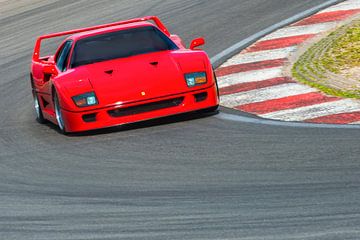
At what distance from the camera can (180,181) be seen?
8344 millimetres

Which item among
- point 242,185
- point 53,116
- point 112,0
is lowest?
point 112,0

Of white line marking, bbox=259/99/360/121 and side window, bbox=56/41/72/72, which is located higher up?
side window, bbox=56/41/72/72

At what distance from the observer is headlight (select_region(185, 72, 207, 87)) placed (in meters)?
11.2

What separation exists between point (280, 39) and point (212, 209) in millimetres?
8200

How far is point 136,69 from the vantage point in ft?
37.6

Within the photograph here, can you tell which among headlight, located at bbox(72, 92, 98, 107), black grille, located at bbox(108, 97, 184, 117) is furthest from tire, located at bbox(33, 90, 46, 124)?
black grille, located at bbox(108, 97, 184, 117)

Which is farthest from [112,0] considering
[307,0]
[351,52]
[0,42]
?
[351,52]

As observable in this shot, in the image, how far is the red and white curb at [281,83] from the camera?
1075 centimetres

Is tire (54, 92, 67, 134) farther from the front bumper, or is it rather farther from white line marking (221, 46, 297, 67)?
white line marking (221, 46, 297, 67)

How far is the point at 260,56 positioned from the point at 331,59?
3.54 ft

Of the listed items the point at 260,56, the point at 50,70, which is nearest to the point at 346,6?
the point at 260,56

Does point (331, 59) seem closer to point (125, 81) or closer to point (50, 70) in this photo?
point (125, 81)

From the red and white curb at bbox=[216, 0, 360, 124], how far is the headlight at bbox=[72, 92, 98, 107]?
1.49 m

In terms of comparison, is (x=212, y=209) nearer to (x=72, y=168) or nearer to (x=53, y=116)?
(x=72, y=168)
